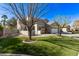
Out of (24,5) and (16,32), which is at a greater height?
(24,5)

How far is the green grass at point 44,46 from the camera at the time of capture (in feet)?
8.09

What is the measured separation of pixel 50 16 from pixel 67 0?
227mm

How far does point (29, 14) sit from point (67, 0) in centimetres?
40

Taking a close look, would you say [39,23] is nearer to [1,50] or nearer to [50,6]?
[50,6]

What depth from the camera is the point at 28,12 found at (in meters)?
2.50

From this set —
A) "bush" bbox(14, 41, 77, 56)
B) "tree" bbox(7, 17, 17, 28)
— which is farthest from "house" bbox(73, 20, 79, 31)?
"tree" bbox(7, 17, 17, 28)

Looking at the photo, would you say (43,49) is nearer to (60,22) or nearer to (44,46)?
(44,46)

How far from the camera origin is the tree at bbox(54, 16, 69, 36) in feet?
8.18

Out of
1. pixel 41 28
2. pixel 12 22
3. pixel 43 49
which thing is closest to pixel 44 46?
pixel 43 49

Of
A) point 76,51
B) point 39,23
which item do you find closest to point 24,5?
point 39,23

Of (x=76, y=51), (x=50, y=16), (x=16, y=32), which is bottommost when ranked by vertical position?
(x=76, y=51)

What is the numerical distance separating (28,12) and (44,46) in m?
0.37

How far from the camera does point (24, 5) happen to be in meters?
2.49

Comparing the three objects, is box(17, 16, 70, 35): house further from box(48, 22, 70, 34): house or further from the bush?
the bush
